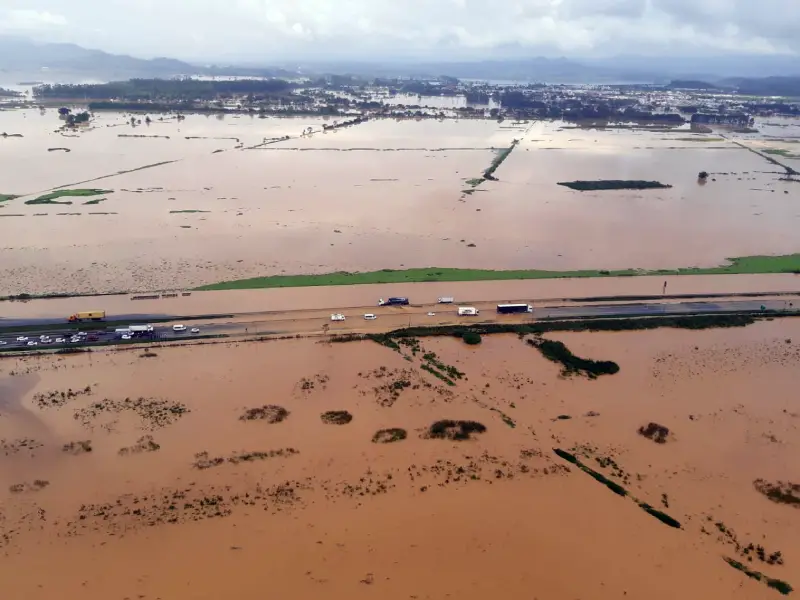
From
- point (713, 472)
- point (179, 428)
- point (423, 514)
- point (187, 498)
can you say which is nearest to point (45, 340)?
point (179, 428)

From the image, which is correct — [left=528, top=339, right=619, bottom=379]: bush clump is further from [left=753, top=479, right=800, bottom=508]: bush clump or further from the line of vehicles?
[left=753, top=479, right=800, bottom=508]: bush clump

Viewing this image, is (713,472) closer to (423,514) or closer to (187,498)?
(423,514)

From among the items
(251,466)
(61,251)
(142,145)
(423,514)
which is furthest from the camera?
(142,145)

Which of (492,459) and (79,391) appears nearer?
(492,459)

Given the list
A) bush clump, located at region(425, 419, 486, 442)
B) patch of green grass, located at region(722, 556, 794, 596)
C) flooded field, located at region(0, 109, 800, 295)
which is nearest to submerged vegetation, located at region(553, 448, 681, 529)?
patch of green grass, located at region(722, 556, 794, 596)

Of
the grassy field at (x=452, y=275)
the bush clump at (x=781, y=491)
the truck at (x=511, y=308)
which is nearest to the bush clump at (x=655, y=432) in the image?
the bush clump at (x=781, y=491)
